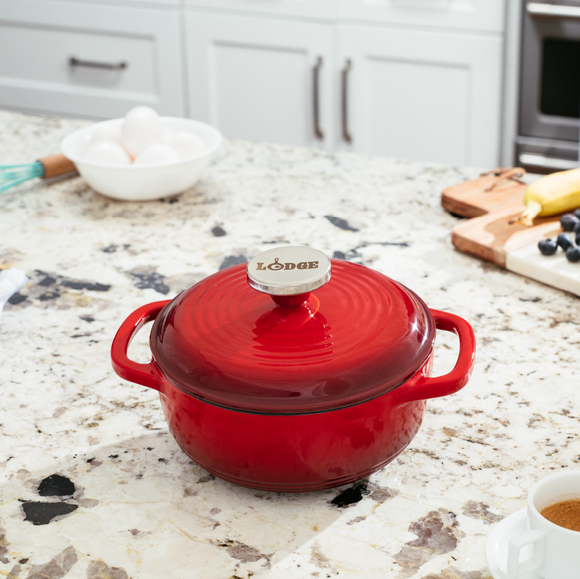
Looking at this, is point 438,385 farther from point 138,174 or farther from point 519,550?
point 138,174

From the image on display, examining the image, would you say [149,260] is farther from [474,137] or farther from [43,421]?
[474,137]

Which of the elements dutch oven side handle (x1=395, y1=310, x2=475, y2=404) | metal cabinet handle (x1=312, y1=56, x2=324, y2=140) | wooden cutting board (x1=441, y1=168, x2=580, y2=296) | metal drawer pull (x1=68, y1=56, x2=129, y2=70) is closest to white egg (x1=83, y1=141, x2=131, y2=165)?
wooden cutting board (x1=441, y1=168, x2=580, y2=296)

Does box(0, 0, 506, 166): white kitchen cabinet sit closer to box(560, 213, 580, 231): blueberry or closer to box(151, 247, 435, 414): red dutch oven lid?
box(560, 213, 580, 231): blueberry

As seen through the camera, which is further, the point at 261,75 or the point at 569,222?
the point at 261,75

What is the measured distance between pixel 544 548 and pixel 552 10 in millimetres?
2024

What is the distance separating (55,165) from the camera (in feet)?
4.18

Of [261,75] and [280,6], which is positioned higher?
[280,6]

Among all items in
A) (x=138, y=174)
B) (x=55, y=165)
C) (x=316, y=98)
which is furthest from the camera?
(x=316, y=98)

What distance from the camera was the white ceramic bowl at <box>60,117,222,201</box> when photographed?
1158 millimetres

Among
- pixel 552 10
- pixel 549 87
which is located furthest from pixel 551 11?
pixel 549 87

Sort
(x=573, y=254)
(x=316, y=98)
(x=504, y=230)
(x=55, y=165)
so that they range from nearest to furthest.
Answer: (x=573, y=254)
(x=504, y=230)
(x=55, y=165)
(x=316, y=98)

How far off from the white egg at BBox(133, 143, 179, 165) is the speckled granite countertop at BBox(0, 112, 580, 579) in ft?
0.27

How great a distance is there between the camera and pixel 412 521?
59cm

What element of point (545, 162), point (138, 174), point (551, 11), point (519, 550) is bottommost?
point (545, 162)
